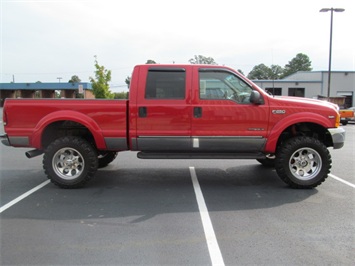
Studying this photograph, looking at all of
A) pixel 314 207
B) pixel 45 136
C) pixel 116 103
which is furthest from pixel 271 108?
pixel 45 136

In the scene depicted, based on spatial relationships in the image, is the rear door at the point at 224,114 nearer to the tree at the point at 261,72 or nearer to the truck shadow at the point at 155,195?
the truck shadow at the point at 155,195

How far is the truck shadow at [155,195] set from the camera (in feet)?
15.8

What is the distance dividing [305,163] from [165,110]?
2.68 m

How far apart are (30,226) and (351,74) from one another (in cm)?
4642

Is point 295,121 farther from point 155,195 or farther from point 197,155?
point 155,195

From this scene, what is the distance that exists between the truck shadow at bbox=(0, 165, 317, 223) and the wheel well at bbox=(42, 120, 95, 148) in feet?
2.78

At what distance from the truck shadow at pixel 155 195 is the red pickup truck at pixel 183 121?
0.42 m

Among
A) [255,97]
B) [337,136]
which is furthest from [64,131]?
[337,136]

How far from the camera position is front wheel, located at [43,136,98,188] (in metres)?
5.90

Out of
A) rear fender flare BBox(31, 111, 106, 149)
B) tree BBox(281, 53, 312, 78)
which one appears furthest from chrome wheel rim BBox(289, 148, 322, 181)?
tree BBox(281, 53, 312, 78)

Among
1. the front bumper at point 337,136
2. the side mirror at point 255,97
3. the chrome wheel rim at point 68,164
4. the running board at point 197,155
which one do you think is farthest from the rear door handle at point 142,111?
the front bumper at point 337,136

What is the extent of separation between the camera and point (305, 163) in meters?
6.02

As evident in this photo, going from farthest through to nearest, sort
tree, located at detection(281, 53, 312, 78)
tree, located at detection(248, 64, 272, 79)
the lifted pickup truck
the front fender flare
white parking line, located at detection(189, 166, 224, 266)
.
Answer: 1. tree, located at detection(281, 53, 312, 78)
2. tree, located at detection(248, 64, 272, 79)
3. the lifted pickup truck
4. the front fender flare
5. white parking line, located at detection(189, 166, 224, 266)

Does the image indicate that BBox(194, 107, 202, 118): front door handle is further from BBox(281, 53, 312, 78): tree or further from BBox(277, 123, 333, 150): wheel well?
BBox(281, 53, 312, 78): tree
